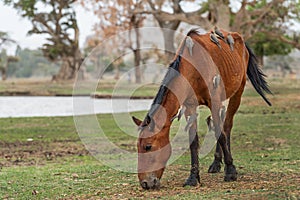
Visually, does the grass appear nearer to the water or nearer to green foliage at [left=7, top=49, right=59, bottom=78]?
the water

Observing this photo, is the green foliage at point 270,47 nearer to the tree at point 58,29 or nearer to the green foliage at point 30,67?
the tree at point 58,29

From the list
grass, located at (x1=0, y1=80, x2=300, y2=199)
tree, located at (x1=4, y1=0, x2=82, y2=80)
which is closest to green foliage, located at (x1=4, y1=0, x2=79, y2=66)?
tree, located at (x1=4, y1=0, x2=82, y2=80)

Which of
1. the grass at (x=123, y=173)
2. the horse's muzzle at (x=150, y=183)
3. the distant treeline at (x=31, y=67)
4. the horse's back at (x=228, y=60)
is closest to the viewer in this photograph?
Answer: the horse's muzzle at (x=150, y=183)

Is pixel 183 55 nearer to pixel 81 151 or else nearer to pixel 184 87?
pixel 184 87

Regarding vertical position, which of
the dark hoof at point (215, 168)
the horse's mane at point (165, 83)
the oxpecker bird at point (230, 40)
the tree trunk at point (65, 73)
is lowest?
the tree trunk at point (65, 73)

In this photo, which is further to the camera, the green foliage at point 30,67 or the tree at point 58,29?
the green foliage at point 30,67

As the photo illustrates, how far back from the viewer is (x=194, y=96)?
6.94m

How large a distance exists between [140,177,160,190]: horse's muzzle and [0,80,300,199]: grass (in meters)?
0.08

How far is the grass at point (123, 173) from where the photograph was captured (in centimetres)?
686

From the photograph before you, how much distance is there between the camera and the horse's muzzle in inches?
260

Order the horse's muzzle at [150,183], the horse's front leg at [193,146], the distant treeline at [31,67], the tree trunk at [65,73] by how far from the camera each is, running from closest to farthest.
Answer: the horse's muzzle at [150,183] → the horse's front leg at [193,146] → the tree trunk at [65,73] → the distant treeline at [31,67]

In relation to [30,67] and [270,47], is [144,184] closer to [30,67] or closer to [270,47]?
[270,47]

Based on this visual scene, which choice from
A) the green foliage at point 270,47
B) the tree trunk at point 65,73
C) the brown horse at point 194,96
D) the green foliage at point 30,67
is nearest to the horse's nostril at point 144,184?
the brown horse at point 194,96

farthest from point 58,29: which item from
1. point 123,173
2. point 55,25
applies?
point 123,173
